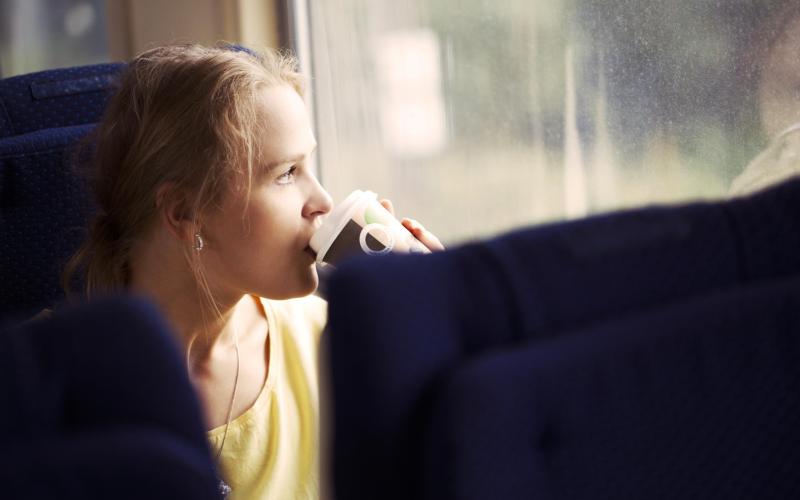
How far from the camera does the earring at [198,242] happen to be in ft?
4.19

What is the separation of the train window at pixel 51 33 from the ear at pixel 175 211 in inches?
62.9

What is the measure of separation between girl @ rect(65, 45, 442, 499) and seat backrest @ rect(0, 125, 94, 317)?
10 centimetres

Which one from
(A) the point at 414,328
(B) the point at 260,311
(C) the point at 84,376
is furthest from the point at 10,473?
(B) the point at 260,311

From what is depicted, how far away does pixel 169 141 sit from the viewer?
49.5 inches

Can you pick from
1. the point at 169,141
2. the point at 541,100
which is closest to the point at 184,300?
the point at 169,141

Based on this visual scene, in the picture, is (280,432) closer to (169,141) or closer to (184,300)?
(184,300)

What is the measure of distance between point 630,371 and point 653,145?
3.29 feet

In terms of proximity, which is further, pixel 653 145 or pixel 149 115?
pixel 653 145

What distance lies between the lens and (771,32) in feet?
4.43

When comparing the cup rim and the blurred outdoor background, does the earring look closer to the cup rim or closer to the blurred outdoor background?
the cup rim

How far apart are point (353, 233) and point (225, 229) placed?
0.63 feet

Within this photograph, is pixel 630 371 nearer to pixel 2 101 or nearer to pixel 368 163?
pixel 2 101

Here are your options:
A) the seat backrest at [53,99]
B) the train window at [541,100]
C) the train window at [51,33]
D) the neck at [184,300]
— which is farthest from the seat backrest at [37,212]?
the train window at [51,33]

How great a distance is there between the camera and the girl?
1.24 meters
